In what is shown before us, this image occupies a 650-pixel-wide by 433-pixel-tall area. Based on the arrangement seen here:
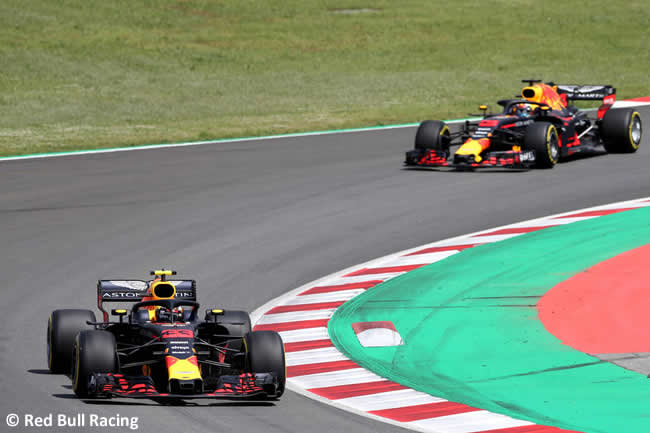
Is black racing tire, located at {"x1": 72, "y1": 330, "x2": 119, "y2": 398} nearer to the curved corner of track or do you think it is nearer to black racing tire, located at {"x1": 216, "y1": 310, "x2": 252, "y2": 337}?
black racing tire, located at {"x1": 216, "y1": 310, "x2": 252, "y2": 337}

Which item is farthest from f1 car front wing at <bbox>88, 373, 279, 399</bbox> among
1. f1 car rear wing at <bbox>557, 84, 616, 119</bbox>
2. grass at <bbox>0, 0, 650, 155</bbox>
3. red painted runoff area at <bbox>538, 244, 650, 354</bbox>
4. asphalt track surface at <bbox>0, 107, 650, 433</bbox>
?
grass at <bbox>0, 0, 650, 155</bbox>

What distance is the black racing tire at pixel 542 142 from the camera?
858 inches

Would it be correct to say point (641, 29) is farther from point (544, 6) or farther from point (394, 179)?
point (394, 179)

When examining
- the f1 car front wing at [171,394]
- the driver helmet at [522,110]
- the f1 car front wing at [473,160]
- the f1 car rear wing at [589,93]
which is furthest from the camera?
the f1 car rear wing at [589,93]

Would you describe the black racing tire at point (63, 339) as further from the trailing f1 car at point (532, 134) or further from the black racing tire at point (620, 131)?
the black racing tire at point (620, 131)

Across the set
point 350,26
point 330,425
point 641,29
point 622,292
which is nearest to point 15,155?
point 622,292

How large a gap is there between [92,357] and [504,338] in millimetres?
4468

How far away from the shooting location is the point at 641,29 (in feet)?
180

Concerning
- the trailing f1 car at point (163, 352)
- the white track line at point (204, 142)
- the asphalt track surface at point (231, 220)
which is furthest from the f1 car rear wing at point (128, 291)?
the white track line at point (204, 142)

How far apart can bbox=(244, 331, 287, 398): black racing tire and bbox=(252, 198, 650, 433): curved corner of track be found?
48 centimetres

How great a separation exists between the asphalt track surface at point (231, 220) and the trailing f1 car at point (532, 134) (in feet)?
1.15

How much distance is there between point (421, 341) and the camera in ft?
38.0

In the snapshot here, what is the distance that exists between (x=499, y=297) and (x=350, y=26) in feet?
145

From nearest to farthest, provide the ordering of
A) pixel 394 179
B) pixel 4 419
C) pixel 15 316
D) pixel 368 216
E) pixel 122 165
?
1. pixel 4 419
2. pixel 15 316
3. pixel 368 216
4. pixel 394 179
5. pixel 122 165
